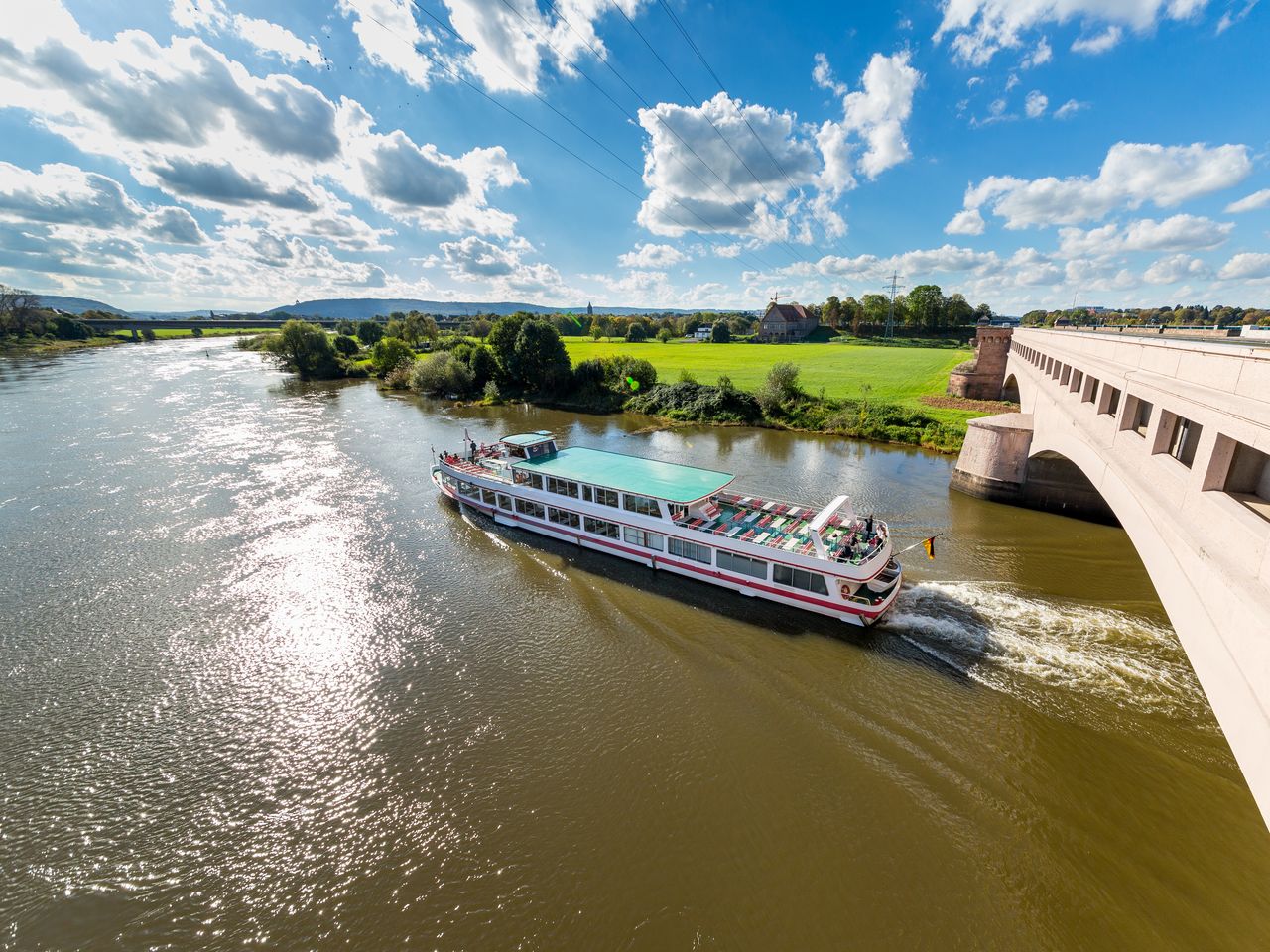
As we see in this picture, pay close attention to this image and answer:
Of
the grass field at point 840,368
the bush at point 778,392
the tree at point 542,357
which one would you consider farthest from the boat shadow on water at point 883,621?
the tree at point 542,357

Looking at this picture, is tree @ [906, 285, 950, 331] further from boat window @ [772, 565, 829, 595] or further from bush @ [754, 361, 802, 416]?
boat window @ [772, 565, 829, 595]

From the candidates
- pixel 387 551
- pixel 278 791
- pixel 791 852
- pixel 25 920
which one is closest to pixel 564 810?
pixel 791 852

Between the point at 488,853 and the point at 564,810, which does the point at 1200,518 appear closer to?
the point at 564,810

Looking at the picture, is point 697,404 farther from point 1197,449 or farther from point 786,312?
point 786,312

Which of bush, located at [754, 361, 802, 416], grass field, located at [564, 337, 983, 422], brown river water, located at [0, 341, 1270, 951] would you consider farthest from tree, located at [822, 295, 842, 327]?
brown river water, located at [0, 341, 1270, 951]

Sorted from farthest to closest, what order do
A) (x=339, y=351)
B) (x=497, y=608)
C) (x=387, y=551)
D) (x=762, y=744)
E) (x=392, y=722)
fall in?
(x=339, y=351)
(x=387, y=551)
(x=497, y=608)
(x=392, y=722)
(x=762, y=744)
